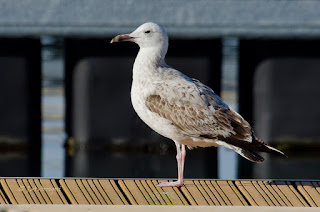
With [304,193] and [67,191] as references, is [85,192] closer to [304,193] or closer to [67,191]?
[67,191]

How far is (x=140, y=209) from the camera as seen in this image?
393 inches

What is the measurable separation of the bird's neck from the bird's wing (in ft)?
1.01

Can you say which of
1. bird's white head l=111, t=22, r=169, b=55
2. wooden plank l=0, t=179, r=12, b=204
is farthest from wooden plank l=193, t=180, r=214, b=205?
wooden plank l=0, t=179, r=12, b=204

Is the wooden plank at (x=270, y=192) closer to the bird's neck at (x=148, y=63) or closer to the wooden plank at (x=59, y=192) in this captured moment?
the bird's neck at (x=148, y=63)

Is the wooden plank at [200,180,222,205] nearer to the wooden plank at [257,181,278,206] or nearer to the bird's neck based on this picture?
the wooden plank at [257,181,278,206]

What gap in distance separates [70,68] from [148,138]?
80.0 inches

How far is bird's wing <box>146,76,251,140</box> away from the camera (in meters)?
10.8

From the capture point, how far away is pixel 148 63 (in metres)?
11.2

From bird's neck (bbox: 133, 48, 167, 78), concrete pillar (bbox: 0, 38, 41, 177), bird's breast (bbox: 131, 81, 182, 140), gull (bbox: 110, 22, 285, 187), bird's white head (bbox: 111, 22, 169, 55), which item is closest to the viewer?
gull (bbox: 110, 22, 285, 187)

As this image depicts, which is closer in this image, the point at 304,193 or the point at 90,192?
the point at 90,192

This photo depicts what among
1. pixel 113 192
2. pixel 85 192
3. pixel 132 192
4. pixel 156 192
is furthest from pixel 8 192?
pixel 156 192

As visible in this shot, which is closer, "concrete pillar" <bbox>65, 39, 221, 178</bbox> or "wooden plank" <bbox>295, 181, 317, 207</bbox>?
"wooden plank" <bbox>295, 181, 317, 207</bbox>

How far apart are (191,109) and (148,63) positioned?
0.80 meters

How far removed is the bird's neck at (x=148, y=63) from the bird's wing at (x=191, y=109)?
0.31 metres
